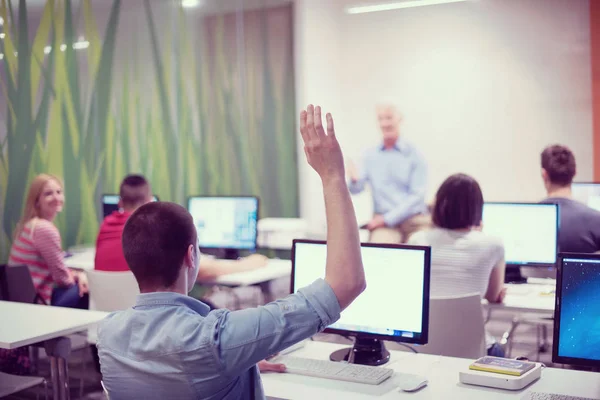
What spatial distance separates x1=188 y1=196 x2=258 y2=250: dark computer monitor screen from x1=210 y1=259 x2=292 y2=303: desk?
287mm

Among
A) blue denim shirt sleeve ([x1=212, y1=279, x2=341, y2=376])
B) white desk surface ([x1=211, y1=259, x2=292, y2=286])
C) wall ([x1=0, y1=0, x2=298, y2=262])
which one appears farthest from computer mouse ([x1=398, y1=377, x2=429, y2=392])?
wall ([x1=0, y1=0, x2=298, y2=262])

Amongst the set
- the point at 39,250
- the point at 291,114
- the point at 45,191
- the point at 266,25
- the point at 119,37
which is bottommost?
the point at 39,250

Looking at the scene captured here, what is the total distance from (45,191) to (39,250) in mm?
417

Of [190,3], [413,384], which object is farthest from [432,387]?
[190,3]

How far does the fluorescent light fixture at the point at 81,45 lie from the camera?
18.0ft

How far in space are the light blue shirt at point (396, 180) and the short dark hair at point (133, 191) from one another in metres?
2.87

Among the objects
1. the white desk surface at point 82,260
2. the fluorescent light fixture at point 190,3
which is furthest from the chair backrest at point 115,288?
the fluorescent light fixture at point 190,3

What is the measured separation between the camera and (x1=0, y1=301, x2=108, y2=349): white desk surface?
2834mm

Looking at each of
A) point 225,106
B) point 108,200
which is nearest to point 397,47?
point 225,106

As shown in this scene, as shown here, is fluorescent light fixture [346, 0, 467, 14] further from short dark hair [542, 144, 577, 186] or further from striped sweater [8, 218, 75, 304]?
striped sweater [8, 218, 75, 304]

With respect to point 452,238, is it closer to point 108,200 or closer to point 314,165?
point 314,165

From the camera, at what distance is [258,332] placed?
1.42m

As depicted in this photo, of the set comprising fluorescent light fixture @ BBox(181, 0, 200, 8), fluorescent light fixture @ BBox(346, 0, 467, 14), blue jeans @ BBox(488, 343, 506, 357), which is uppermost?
fluorescent light fixture @ BBox(346, 0, 467, 14)

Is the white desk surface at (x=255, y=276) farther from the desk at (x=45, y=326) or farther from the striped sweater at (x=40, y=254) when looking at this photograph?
the desk at (x=45, y=326)
